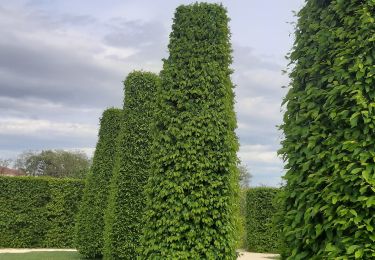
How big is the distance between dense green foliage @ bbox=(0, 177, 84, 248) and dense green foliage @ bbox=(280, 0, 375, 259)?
724 inches

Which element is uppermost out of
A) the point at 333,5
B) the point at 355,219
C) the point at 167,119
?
the point at 333,5

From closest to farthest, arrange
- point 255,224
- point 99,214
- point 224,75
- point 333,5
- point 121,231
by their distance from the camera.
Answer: point 333,5
point 224,75
point 121,231
point 99,214
point 255,224

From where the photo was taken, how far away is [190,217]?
303 inches

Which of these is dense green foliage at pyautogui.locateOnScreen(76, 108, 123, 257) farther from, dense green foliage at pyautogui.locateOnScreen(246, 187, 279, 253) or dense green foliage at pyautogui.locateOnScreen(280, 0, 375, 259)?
dense green foliage at pyautogui.locateOnScreen(280, 0, 375, 259)

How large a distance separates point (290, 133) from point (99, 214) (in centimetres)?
1141

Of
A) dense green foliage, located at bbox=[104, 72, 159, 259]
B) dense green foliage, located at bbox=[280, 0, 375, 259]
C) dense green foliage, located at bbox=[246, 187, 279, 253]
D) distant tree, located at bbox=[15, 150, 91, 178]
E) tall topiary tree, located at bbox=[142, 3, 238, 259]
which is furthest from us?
distant tree, located at bbox=[15, 150, 91, 178]

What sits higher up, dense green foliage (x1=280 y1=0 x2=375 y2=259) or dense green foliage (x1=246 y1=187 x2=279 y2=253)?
dense green foliage (x1=280 y1=0 x2=375 y2=259)

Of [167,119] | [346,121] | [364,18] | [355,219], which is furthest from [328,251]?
[167,119]

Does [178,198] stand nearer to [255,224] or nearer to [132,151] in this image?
[132,151]

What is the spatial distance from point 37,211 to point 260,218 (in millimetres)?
10553

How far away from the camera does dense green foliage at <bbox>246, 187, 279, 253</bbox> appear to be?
20312 millimetres

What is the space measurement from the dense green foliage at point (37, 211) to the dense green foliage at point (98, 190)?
5.60m

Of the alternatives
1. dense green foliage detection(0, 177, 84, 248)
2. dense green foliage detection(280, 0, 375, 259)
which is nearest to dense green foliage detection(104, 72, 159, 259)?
dense green foliage detection(280, 0, 375, 259)

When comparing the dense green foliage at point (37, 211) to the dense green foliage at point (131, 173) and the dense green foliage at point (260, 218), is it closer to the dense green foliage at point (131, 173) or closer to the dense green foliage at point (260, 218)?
the dense green foliage at point (260, 218)
